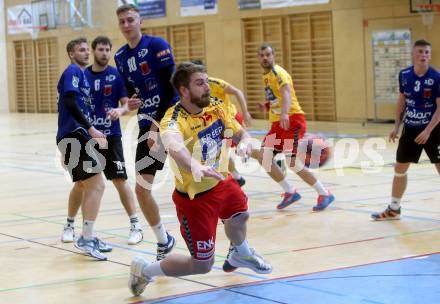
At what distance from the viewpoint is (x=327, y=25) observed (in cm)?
2319

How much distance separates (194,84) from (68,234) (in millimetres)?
3360

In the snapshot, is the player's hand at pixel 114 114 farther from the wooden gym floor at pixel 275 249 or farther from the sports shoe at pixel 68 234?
the sports shoe at pixel 68 234

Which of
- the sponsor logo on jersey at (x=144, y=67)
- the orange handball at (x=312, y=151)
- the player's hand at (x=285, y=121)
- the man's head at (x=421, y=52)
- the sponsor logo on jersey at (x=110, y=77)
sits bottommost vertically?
the orange handball at (x=312, y=151)

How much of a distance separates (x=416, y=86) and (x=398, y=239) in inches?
68.8

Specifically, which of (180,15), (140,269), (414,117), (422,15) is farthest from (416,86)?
(180,15)

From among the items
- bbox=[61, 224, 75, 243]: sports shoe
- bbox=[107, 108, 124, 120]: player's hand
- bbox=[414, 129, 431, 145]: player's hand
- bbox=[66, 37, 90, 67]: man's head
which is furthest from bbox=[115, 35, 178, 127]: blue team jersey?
bbox=[414, 129, 431, 145]: player's hand

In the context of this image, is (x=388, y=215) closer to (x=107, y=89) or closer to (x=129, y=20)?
(x=107, y=89)

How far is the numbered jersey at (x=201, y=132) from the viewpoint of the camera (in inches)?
225

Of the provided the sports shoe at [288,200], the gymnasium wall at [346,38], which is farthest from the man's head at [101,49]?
the gymnasium wall at [346,38]

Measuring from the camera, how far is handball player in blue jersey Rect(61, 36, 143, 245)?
8180mm

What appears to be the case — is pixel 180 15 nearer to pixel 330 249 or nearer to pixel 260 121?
pixel 260 121

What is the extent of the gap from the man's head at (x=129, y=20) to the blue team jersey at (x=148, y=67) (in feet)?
0.37

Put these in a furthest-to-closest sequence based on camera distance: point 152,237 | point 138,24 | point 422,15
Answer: point 422,15 → point 152,237 → point 138,24

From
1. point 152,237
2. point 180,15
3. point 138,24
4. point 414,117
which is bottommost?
point 152,237
